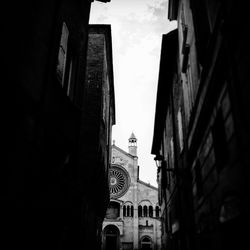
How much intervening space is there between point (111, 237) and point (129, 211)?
4324mm

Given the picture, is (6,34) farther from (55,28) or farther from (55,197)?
(55,197)

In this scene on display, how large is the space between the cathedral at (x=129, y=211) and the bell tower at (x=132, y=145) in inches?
50.2

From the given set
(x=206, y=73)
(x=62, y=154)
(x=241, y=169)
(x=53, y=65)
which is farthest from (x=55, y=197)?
(x=206, y=73)

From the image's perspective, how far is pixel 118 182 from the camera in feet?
137

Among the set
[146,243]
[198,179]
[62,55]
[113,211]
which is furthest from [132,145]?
[62,55]

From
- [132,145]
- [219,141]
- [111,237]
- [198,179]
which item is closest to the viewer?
[219,141]

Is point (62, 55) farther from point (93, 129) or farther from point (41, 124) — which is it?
point (93, 129)

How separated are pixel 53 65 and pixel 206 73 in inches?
129

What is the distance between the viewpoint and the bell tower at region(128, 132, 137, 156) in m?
45.5

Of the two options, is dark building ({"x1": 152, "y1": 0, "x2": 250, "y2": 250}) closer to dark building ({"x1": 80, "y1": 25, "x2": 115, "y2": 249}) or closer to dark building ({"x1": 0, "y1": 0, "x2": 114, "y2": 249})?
dark building ({"x1": 0, "y1": 0, "x2": 114, "y2": 249})

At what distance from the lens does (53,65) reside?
18.7 ft

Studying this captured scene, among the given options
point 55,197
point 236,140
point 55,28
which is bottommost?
point 55,197

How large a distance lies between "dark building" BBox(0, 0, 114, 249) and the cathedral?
96.7 ft

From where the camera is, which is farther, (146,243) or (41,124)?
(146,243)
